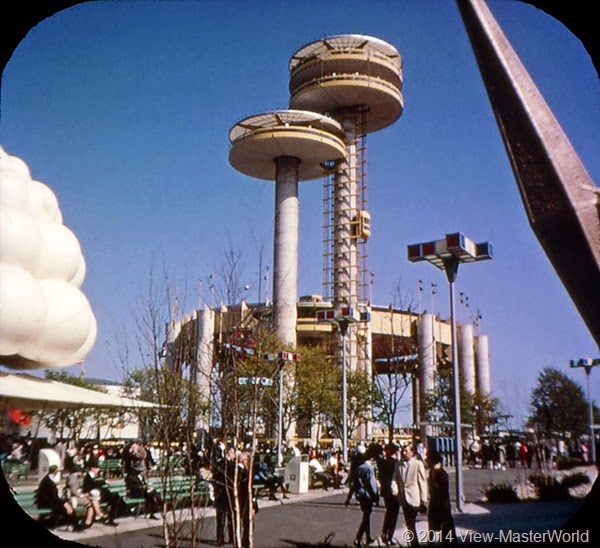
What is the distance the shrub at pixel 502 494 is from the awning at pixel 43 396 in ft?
16.9

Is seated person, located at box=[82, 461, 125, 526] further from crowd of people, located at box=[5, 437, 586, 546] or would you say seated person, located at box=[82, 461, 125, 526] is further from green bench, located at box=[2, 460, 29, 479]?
green bench, located at box=[2, 460, 29, 479]

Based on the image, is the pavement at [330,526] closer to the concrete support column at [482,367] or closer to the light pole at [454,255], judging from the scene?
the light pole at [454,255]

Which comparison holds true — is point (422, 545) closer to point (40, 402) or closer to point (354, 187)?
point (40, 402)

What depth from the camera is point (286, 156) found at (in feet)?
128

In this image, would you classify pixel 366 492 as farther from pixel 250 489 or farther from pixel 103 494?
pixel 103 494

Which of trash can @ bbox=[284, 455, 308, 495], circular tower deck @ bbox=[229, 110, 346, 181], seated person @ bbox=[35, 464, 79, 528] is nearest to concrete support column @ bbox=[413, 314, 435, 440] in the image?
circular tower deck @ bbox=[229, 110, 346, 181]

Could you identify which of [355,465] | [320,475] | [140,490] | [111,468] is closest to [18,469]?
[111,468]

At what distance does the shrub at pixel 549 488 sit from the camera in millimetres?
8766

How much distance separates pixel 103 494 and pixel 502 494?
5.88 m

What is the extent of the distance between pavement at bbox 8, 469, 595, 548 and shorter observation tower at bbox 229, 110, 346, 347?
1013 inches

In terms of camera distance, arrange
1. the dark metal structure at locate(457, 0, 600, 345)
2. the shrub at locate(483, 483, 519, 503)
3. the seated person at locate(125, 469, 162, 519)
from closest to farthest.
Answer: the dark metal structure at locate(457, 0, 600, 345), the seated person at locate(125, 469, 162, 519), the shrub at locate(483, 483, 519, 503)

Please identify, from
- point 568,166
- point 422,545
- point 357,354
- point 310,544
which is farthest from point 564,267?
point 357,354

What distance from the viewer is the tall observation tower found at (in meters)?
40.2

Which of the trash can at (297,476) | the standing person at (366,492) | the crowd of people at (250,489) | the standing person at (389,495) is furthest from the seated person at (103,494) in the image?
the standing person at (389,495)
